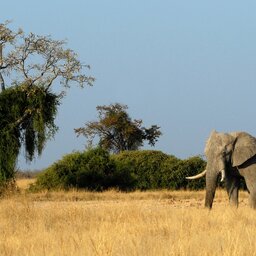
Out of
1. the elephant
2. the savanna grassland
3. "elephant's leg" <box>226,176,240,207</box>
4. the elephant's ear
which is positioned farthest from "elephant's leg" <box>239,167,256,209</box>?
the savanna grassland

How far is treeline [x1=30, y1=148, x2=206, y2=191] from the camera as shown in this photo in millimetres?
37906

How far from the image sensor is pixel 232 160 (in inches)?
763

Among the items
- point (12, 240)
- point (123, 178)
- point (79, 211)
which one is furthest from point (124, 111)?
point (12, 240)

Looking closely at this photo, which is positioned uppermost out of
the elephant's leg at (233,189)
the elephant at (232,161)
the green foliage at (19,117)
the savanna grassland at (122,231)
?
the green foliage at (19,117)

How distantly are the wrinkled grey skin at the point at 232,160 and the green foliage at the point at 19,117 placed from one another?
1666cm

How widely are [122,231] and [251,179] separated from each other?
8863 mm

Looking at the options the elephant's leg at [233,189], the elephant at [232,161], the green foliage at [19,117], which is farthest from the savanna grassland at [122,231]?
the green foliage at [19,117]

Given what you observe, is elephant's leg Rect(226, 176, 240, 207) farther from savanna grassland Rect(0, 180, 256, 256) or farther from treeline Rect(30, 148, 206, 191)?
treeline Rect(30, 148, 206, 191)

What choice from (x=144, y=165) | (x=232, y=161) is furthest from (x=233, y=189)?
(x=144, y=165)

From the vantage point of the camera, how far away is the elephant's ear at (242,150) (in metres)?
19.2

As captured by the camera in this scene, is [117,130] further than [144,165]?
Yes

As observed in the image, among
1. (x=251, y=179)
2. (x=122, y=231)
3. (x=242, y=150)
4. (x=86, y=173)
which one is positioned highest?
(x=86, y=173)

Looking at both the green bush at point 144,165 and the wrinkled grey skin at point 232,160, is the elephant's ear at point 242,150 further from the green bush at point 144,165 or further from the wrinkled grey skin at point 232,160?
the green bush at point 144,165

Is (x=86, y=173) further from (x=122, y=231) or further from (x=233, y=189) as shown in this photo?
(x=122, y=231)
